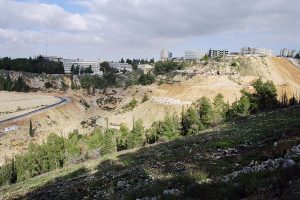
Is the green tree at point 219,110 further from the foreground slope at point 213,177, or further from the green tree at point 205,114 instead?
the foreground slope at point 213,177

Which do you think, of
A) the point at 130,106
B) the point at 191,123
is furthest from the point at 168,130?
the point at 130,106

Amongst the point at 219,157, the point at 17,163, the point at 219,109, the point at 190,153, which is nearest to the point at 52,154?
the point at 17,163

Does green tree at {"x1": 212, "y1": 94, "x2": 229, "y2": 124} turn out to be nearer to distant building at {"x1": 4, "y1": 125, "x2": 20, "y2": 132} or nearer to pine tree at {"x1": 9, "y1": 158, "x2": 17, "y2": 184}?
pine tree at {"x1": 9, "y1": 158, "x2": 17, "y2": 184}

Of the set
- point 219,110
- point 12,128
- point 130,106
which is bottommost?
point 12,128

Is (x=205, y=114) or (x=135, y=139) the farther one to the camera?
(x=205, y=114)

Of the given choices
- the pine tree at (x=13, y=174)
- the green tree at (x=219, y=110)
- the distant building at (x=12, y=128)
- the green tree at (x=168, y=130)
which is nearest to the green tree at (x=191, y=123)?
the green tree at (x=168, y=130)

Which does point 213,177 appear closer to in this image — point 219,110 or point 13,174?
point 13,174

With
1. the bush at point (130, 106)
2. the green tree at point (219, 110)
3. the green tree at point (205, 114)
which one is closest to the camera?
the green tree at point (205, 114)

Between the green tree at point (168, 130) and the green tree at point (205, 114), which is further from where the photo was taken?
the green tree at point (205, 114)

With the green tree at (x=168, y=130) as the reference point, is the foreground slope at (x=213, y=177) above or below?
above

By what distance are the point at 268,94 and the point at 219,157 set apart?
92.1 m

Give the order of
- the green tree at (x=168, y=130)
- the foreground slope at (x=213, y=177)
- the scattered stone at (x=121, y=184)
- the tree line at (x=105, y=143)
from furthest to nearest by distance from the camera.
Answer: the green tree at (x=168, y=130) → the tree line at (x=105, y=143) → the scattered stone at (x=121, y=184) → the foreground slope at (x=213, y=177)

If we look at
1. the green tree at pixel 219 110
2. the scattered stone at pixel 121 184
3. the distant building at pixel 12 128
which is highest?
the scattered stone at pixel 121 184

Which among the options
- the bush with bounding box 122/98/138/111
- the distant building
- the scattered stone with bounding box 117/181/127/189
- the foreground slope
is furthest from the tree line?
the bush with bounding box 122/98/138/111
